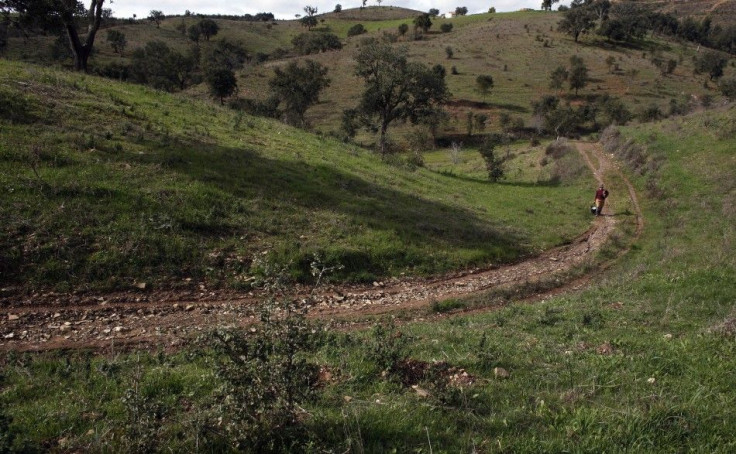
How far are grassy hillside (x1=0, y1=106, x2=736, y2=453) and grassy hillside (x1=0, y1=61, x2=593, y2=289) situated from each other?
6.77 feet

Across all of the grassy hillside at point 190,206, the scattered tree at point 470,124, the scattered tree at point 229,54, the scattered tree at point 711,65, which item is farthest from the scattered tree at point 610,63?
the grassy hillside at point 190,206

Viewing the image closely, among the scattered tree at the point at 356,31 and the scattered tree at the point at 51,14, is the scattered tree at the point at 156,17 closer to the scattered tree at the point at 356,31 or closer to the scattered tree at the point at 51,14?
the scattered tree at the point at 356,31

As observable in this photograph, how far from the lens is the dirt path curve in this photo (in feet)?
29.1

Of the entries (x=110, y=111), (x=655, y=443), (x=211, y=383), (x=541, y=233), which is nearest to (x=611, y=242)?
(x=541, y=233)

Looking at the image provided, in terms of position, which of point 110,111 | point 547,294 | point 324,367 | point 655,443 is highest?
point 110,111

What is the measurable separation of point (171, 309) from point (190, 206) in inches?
178

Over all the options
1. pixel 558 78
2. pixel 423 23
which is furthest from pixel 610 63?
pixel 423 23

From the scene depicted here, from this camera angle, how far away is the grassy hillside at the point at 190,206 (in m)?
11.6

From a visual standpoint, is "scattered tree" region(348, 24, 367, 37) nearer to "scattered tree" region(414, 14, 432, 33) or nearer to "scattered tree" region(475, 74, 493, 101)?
"scattered tree" region(414, 14, 432, 33)

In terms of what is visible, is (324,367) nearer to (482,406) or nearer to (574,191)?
(482,406)

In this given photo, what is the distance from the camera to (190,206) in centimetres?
1427

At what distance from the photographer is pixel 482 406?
17.8 feet

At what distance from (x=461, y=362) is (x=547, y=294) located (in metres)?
8.93

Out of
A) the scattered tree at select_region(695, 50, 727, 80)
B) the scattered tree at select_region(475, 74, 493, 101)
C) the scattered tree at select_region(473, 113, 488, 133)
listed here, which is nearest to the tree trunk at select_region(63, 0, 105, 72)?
the scattered tree at select_region(473, 113, 488, 133)
